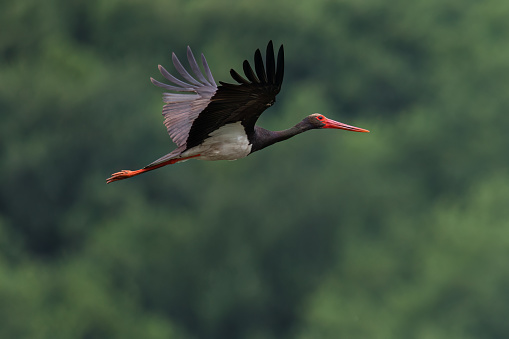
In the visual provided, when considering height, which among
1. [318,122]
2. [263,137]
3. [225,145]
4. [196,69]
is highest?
[318,122]

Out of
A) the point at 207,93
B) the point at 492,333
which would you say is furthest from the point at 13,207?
the point at 207,93

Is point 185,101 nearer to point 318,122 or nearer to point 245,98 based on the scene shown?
point 318,122

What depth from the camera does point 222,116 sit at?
8.84 m

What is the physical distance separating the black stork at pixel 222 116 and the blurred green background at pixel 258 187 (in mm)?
31209

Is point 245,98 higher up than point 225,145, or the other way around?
point 245,98

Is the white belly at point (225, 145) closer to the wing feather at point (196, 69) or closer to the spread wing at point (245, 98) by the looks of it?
the spread wing at point (245, 98)

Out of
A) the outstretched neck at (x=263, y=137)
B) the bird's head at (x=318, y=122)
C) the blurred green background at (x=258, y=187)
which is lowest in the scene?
the outstretched neck at (x=263, y=137)

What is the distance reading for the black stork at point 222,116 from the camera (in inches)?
317

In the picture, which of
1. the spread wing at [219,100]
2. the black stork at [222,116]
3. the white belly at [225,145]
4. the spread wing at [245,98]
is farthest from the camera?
the white belly at [225,145]

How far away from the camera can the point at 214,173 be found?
4569cm

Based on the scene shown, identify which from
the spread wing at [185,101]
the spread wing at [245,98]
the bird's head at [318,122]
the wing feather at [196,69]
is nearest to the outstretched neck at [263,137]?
the spread wing at [245,98]

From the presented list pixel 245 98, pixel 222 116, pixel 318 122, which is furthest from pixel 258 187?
pixel 245 98

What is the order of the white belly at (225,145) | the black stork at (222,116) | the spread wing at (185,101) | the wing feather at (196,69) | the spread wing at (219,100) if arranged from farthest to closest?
the spread wing at (185,101) → the wing feather at (196,69) → the white belly at (225,145) → the black stork at (222,116) → the spread wing at (219,100)

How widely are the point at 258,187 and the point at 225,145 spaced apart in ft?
118
